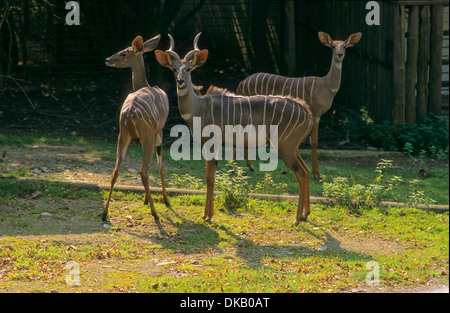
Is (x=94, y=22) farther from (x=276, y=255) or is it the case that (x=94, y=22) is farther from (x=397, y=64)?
(x=276, y=255)

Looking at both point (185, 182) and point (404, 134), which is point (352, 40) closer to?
point (404, 134)

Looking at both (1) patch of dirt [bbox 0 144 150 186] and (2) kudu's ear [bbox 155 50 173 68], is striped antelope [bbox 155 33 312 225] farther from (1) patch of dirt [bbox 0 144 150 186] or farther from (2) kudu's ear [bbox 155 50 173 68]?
(1) patch of dirt [bbox 0 144 150 186]

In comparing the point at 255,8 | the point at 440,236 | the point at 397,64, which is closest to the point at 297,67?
the point at 255,8

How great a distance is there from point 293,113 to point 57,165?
3089 millimetres

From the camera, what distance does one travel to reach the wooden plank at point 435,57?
383 inches

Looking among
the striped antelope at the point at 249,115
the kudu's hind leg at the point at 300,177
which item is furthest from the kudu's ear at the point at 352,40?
the kudu's hind leg at the point at 300,177

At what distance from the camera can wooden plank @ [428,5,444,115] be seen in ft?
31.9

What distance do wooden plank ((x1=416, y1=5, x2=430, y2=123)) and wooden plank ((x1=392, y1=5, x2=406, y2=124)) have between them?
0.43 metres

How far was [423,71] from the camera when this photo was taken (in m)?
9.81

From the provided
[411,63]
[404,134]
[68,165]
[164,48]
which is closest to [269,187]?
[68,165]

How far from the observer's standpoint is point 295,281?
4.88m

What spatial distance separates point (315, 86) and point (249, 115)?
2.18 metres

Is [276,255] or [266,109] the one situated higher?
[266,109]

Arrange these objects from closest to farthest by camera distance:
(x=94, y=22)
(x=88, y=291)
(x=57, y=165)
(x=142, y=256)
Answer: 1. (x=88, y=291)
2. (x=142, y=256)
3. (x=57, y=165)
4. (x=94, y=22)
